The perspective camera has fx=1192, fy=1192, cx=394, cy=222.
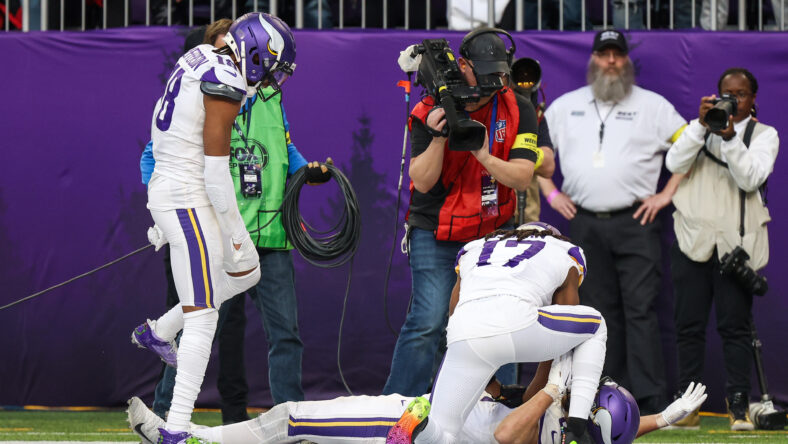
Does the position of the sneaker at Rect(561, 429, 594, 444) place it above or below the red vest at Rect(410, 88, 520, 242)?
below

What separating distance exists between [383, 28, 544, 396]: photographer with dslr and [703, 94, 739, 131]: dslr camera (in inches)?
77.9

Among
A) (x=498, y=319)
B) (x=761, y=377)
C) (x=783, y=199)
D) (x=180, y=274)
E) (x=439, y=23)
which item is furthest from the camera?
(x=439, y=23)

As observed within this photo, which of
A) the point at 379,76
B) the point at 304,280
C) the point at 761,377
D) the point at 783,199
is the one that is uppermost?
the point at 379,76

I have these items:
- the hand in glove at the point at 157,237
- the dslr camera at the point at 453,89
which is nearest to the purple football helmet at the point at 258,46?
the dslr camera at the point at 453,89

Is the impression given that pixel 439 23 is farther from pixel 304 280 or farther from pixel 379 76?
pixel 304 280

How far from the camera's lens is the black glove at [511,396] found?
5.32 metres

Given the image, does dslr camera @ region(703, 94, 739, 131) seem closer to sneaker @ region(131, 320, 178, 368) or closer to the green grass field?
the green grass field

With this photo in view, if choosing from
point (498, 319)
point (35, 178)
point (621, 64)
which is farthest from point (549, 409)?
point (35, 178)

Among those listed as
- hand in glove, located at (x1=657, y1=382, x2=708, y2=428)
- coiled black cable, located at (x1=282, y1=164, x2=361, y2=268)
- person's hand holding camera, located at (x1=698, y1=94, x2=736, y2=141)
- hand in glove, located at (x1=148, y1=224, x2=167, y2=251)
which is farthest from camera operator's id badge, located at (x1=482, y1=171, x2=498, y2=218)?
person's hand holding camera, located at (x1=698, y1=94, x2=736, y2=141)

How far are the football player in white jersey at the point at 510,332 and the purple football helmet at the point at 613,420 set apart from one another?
0.14m

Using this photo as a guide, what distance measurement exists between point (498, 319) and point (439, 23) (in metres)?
4.46

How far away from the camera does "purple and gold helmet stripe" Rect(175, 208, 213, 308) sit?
5.37m

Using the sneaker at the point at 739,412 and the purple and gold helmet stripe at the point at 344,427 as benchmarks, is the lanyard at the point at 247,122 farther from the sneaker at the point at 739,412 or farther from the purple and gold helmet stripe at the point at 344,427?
the sneaker at the point at 739,412

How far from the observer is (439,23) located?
897cm
